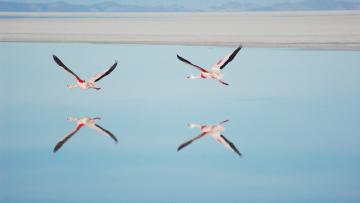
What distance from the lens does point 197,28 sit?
2285 mm

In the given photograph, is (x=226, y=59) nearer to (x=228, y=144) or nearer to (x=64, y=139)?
(x=228, y=144)

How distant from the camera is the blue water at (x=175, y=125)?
2.19 metres

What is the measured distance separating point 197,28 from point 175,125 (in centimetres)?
36

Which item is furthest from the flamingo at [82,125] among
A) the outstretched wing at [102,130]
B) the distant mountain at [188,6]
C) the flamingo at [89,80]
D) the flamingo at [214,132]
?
the distant mountain at [188,6]

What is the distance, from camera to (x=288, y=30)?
222 cm

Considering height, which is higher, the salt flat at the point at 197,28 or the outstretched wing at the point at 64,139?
the salt flat at the point at 197,28

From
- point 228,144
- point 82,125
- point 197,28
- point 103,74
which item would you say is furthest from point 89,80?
point 228,144

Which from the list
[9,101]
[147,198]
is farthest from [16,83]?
[147,198]

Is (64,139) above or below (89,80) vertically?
below

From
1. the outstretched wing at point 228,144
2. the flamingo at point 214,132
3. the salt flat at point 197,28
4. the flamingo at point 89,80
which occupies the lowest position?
the outstretched wing at point 228,144

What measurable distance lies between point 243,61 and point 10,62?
867mm

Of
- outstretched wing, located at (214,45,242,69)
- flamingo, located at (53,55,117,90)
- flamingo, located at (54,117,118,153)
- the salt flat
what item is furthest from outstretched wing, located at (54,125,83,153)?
outstretched wing, located at (214,45,242,69)

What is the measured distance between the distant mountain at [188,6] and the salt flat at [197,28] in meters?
0.02

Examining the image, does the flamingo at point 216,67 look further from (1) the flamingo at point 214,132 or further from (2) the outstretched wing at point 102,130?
(2) the outstretched wing at point 102,130
